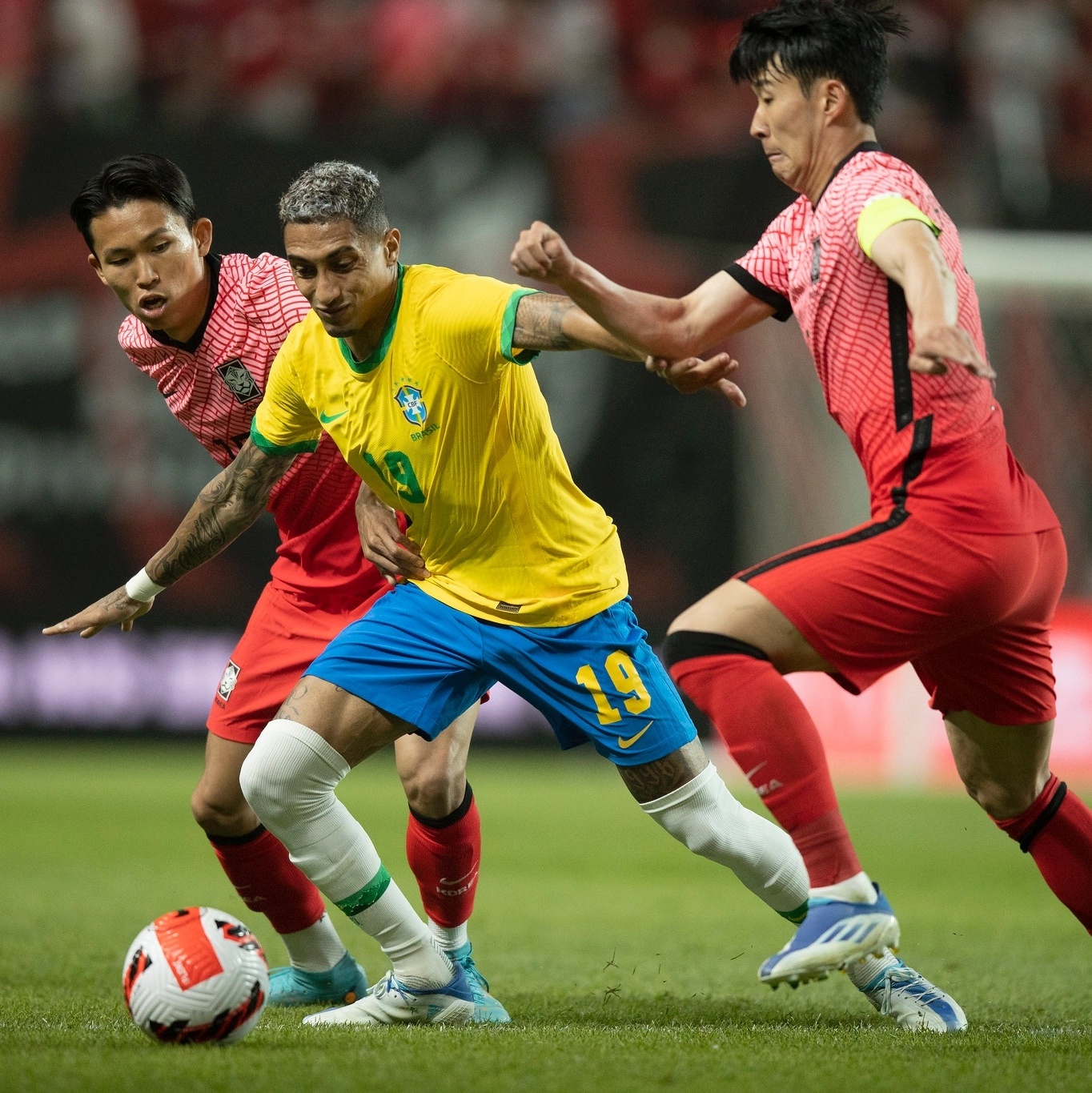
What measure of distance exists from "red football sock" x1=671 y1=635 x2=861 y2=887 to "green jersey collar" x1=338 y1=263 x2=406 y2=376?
1170mm

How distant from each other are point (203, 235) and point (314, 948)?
7.23 feet

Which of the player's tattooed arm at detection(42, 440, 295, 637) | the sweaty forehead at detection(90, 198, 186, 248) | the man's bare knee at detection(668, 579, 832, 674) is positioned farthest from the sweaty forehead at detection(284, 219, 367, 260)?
the man's bare knee at detection(668, 579, 832, 674)

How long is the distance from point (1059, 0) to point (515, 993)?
42.5 ft

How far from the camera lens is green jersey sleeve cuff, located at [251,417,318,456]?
4418 mm

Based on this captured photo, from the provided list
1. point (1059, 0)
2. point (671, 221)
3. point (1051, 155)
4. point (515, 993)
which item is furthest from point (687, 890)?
point (1059, 0)

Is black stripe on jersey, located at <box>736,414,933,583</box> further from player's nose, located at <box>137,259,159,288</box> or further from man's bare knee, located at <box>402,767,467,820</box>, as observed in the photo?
player's nose, located at <box>137,259,159,288</box>

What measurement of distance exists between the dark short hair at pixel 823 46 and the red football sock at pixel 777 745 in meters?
1.37

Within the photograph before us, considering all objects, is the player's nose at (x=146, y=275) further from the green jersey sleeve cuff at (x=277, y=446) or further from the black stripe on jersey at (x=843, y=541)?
the black stripe on jersey at (x=843, y=541)

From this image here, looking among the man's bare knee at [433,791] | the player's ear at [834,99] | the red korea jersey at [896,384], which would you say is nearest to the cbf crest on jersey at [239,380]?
the man's bare knee at [433,791]

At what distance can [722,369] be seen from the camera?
3902 millimetres

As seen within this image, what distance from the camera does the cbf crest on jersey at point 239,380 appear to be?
4.77m

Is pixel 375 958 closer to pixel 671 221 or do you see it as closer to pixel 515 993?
pixel 515 993

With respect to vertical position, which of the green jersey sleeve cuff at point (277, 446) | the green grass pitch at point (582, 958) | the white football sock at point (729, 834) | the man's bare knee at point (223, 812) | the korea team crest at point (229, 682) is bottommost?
the green grass pitch at point (582, 958)

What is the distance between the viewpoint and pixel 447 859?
15.5 feet
